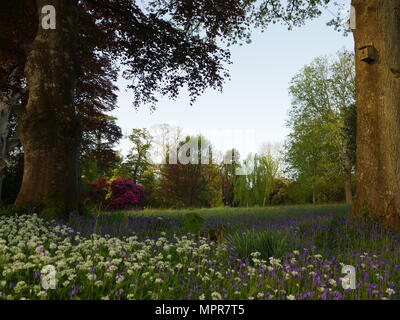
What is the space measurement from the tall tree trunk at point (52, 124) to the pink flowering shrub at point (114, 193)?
1454 cm

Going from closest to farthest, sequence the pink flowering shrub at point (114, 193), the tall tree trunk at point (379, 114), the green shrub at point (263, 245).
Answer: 1. the green shrub at point (263, 245)
2. the tall tree trunk at point (379, 114)
3. the pink flowering shrub at point (114, 193)

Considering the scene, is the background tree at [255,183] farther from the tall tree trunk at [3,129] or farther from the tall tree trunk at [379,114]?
the tall tree trunk at [379,114]

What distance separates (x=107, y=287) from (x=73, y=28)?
7669 millimetres

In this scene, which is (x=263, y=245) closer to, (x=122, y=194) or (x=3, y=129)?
(x=122, y=194)

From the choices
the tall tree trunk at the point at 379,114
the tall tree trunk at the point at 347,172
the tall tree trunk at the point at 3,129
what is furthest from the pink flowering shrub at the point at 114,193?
the tall tree trunk at the point at 347,172

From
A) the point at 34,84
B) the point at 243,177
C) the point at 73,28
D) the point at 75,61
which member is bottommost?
the point at 243,177

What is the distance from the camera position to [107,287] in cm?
367

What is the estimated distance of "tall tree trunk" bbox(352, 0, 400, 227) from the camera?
24.7 feet

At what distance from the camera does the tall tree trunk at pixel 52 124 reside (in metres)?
7.99

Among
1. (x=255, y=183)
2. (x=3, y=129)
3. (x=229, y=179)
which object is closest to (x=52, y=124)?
(x=3, y=129)

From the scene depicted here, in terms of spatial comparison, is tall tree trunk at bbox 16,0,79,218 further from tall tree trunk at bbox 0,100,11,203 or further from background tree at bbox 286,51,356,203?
background tree at bbox 286,51,356,203

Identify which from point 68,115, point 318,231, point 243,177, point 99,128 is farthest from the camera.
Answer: point 243,177

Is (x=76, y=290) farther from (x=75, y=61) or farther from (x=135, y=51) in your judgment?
(x=135, y=51)
